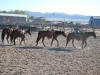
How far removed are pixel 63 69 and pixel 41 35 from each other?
349 inches

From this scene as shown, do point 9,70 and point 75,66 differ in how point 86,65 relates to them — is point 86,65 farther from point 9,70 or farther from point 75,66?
point 9,70

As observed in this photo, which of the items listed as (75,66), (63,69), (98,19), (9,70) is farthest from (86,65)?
(98,19)

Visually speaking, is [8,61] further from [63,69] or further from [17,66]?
[63,69]

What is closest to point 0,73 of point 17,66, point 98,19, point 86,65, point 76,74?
point 17,66

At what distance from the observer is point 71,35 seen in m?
17.2

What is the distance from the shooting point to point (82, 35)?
677 inches

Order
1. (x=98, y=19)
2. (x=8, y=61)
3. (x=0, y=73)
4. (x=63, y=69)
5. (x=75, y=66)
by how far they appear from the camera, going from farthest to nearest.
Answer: (x=98, y=19), (x=8, y=61), (x=75, y=66), (x=63, y=69), (x=0, y=73)

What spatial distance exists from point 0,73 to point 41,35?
9.68m

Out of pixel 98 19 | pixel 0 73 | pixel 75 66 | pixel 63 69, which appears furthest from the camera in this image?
pixel 98 19

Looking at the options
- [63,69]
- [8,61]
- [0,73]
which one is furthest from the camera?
[8,61]

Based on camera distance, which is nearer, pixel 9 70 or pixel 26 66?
pixel 9 70

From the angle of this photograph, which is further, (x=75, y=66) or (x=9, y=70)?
(x=75, y=66)

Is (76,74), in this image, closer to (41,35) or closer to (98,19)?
(41,35)

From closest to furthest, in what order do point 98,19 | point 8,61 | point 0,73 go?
point 0,73 → point 8,61 → point 98,19
